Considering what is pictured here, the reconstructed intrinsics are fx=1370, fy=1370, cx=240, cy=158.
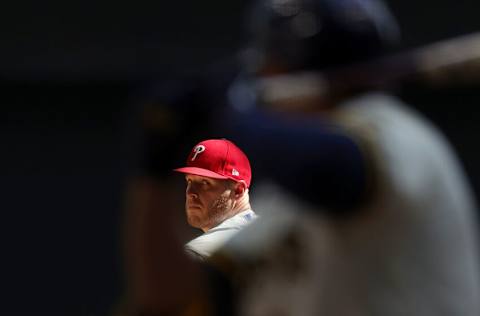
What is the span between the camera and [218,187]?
17.2 feet

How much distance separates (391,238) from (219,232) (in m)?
2.49

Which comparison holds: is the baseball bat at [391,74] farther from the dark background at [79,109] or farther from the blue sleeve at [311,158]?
the dark background at [79,109]

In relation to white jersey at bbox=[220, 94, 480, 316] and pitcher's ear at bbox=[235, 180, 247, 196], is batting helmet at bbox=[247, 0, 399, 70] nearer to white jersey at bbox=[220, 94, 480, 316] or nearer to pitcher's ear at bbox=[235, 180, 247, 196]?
white jersey at bbox=[220, 94, 480, 316]

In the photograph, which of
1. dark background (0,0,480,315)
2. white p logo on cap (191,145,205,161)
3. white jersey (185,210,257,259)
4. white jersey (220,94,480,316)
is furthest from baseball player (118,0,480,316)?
dark background (0,0,480,315)

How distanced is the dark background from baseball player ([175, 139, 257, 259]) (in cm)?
462

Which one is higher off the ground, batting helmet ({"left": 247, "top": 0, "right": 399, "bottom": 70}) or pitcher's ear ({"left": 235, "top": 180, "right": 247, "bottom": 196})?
batting helmet ({"left": 247, "top": 0, "right": 399, "bottom": 70})

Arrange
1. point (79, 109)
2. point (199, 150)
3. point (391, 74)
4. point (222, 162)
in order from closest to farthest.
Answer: point (391, 74)
point (199, 150)
point (222, 162)
point (79, 109)

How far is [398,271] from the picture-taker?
2.44 m

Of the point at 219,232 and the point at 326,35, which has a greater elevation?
the point at 326,35

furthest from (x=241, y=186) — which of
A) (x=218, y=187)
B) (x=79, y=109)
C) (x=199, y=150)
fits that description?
(x=79, y=109)

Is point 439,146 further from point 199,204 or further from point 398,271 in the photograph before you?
point 199,204

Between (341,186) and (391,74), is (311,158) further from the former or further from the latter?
(391,74)

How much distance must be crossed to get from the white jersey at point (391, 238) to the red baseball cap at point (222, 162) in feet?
8.62

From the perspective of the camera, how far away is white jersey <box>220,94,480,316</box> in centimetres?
242
